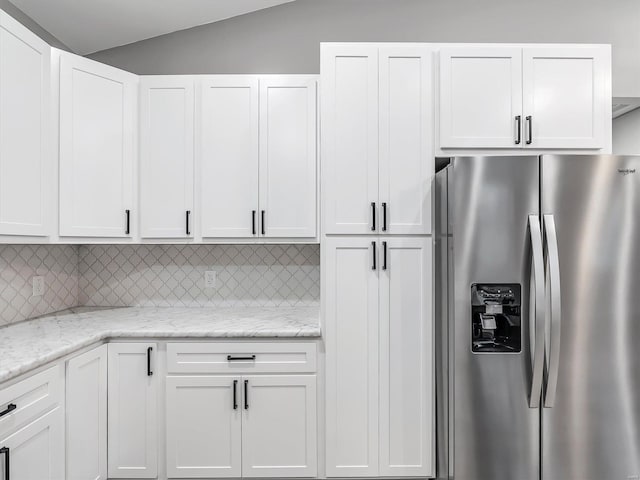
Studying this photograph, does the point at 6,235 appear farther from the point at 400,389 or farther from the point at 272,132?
the point at 400,389

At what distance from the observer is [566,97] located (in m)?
2.20

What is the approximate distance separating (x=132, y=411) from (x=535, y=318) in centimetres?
202

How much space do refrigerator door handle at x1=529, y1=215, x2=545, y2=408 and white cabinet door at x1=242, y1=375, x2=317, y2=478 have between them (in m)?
1.05

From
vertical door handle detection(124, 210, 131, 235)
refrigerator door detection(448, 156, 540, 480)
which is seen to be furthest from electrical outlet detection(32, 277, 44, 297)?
refrigerator door detection(448, 156, 540, 480)

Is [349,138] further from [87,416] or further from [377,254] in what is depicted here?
[87,416]

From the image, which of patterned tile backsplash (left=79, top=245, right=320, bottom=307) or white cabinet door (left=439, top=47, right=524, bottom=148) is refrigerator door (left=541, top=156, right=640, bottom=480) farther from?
patterned tile backsplash (left=79, top=245, right=320, bottom=307)

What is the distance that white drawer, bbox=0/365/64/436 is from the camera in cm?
149

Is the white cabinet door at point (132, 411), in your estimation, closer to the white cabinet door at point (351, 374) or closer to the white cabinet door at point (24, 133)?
the white cabinet door at point (24, 133)

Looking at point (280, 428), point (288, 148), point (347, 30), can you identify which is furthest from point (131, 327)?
point (347, 30)

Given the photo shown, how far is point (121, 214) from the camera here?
2455 millimetres

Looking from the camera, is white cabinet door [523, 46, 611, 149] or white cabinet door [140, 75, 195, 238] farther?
white cabinet door [140, 75, 195, 238]

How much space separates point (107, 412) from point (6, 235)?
100 cm

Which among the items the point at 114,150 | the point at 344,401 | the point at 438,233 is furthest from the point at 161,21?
the point at 344,401

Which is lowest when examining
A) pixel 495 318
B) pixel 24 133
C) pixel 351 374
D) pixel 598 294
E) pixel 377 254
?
pixel 351 374
